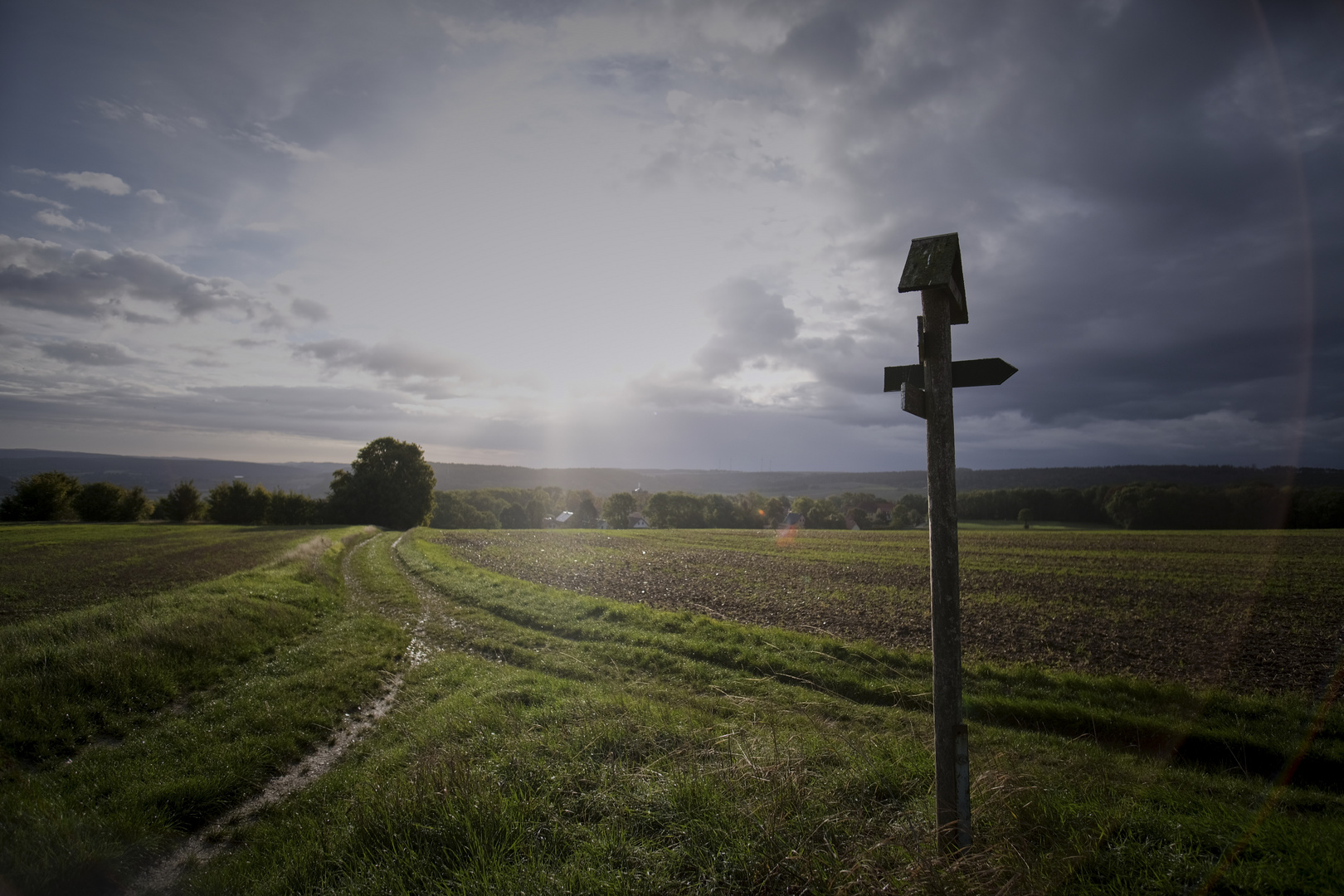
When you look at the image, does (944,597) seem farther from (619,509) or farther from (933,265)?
(619,509)

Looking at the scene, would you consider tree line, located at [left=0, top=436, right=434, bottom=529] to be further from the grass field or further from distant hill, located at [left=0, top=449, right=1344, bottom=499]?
the grass field

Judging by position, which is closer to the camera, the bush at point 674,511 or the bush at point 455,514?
the bush at point 455,514

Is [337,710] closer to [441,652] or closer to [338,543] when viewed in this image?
[441,652]

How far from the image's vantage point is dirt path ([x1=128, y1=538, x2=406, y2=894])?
188 inches

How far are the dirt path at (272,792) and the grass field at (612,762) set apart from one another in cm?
9

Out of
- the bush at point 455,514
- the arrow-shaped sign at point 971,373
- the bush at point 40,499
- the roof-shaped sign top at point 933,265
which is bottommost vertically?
the bush at point 455,514

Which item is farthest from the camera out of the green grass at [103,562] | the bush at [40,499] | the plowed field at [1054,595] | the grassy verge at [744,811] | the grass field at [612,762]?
the bush at [40,499]

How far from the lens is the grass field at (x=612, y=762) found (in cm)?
398

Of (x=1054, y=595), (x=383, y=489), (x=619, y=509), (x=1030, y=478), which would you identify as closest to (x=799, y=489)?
(x=1030, y=478)

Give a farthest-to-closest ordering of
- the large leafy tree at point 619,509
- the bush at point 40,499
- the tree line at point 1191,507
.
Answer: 1. the large leafy tree at point 619,509
2. the tree line at point 1191,507
3. the bush at point 40,499

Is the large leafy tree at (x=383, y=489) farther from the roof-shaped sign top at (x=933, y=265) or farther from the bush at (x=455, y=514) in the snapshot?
the roof-shaped sign top at (x=933, y=265)

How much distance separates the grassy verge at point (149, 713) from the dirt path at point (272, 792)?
0.18 meters

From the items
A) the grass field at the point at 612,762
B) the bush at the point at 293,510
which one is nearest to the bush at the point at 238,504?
the bush at the point at 293,510

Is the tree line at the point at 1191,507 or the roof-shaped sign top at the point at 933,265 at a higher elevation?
the roof-shaped sign top at the point at 933,265
